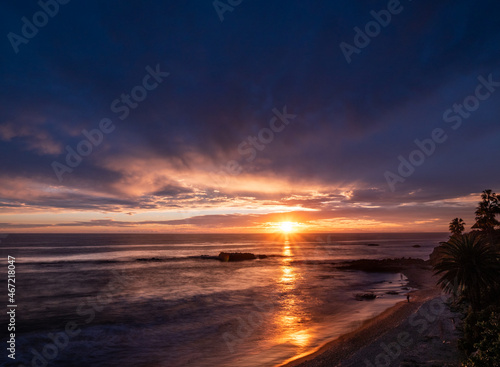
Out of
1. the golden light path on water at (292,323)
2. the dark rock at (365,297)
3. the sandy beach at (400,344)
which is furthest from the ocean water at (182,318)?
the sandy beach at (400,344)

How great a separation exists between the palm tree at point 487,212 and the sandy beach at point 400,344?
33435 millimetres

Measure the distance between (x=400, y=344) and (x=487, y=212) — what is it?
149 ft

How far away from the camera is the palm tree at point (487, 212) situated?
157 feet

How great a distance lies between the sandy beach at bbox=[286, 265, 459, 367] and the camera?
14.4 m

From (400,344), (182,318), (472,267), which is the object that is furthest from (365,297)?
(182,318)

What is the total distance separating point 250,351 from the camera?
19969mm

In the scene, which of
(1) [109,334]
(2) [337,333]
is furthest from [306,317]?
(1) [109,334]

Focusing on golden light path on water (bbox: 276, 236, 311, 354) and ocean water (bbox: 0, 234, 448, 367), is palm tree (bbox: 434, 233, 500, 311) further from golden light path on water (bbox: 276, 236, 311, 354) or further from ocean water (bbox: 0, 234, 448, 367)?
golden light path on water (bbox: 276, 236, 311, 354)

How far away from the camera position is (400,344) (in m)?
17.0

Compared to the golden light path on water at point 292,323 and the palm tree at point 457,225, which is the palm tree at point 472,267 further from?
the palm tree at point 457,225

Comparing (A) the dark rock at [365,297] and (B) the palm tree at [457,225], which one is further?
(B) the palm tree at [457,225]

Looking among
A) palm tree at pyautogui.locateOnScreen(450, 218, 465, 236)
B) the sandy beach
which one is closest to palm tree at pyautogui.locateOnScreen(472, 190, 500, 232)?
palm tree at pyautogui.locateOnScreen(450, 218, 465, 236)

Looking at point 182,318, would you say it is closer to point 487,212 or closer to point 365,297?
point 365,297

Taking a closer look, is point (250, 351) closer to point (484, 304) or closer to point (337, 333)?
point (337, 333)
